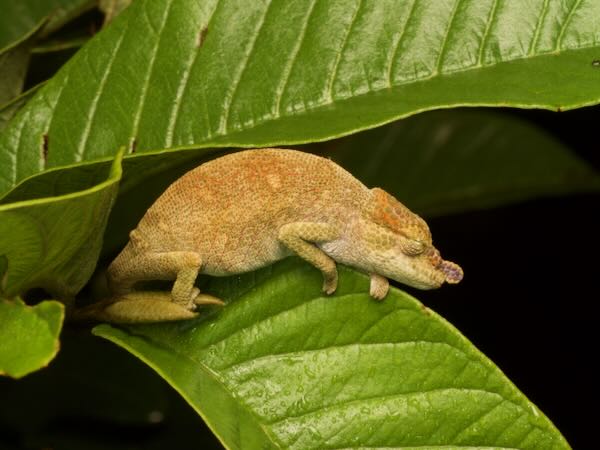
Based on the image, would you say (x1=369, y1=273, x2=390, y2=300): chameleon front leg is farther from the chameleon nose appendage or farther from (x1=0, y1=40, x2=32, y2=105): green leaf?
(x1=0, y1=40, x2=32, y2=105): green leaf

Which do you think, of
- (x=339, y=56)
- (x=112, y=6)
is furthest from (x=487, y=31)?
(x=112, y=6)

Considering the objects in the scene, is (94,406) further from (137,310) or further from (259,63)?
(259,63)

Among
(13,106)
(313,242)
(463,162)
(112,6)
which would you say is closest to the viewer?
(313,242)

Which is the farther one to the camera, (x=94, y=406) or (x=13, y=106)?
(x=94, y=406)

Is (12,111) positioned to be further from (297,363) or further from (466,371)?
(466,371)

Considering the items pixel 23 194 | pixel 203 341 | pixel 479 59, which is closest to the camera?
pixel 23 194

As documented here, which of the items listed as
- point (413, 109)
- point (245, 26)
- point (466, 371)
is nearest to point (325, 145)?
point (245, 26)
